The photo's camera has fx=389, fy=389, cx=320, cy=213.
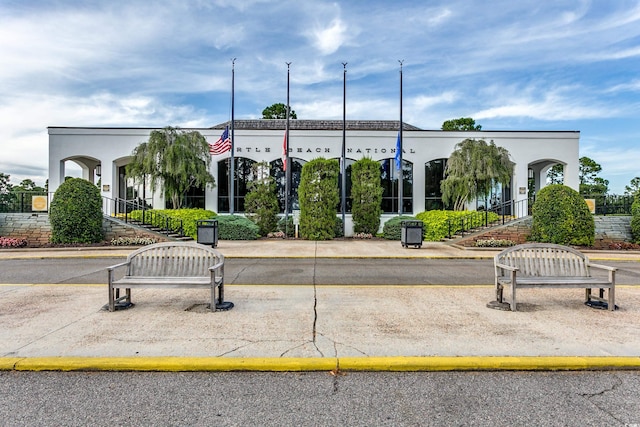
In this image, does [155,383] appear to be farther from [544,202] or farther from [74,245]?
[544,202]

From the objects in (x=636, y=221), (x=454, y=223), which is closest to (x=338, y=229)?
(x=454, y=223)

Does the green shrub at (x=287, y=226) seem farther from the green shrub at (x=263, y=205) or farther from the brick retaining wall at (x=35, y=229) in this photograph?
the brick retaining wall at (x=35, y=229)

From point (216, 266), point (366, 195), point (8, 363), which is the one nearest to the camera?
point (8, 363)

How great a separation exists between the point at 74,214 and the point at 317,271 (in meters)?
12.4

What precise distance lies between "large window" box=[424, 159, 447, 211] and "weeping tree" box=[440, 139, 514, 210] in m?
3.03

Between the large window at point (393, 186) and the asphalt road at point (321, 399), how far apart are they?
2295 cm

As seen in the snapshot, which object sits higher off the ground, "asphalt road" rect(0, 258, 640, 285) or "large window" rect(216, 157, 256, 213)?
"large window" rect(216, 157, 256, 213)

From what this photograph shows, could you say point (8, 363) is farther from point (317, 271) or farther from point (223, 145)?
point (223, 145)

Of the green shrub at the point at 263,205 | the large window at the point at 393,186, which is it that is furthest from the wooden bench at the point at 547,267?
the large window at the point at 393,186

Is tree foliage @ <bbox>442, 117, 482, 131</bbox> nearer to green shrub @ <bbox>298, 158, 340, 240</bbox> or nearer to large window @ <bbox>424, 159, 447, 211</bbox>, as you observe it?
large window @ <bbox>424, 159, 447, 211</bbox>

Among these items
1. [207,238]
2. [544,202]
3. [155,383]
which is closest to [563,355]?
[155,383]

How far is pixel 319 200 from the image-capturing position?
69.9 ft

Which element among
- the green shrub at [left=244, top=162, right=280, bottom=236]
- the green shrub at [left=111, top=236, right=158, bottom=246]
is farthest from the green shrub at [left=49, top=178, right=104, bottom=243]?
the green shrub at [left=244, top=162, right=280, bottom=236]

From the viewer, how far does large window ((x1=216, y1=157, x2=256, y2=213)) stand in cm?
2652
